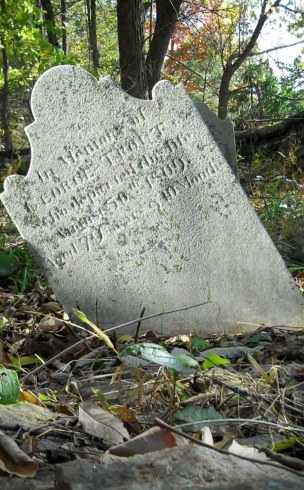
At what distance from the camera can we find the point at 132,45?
8.08 m

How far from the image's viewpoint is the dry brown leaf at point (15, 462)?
143 centimetres

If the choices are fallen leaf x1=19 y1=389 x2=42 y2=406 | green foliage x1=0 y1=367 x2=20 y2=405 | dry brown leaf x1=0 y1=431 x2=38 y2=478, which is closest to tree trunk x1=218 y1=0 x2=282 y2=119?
fallen leaf x1=19 y1=389 x2=42 y2=406

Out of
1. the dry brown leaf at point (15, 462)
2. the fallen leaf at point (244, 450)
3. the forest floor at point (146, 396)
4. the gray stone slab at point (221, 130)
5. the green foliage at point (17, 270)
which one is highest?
the gray stone slab at point (221, 130)

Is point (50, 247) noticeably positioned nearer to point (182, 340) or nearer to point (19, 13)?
point (182, 340)

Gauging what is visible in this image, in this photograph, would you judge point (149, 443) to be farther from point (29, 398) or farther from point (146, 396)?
point (29, 398)

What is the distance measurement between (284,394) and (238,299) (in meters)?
1.41

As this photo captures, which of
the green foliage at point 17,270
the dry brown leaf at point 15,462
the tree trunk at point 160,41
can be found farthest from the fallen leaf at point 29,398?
the tree trunk at point 160,41

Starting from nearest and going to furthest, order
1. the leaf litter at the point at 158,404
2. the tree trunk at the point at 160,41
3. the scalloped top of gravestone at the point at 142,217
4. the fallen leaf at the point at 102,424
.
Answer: the leaf litter at the point at 158,404 → the fallen leaf at the point at 102,424 → the scalloped top of gravestone at the point at 142,217 → the tree trunk at the point at 160,41

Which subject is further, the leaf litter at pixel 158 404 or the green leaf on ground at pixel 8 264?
the green leaf on ground at pixel 8 264

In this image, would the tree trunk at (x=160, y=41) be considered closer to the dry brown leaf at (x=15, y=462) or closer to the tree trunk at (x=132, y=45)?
the tree trunk at (x=132, y=45)

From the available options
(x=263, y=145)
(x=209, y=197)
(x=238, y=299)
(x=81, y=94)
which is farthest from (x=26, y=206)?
(x=263, y=145)

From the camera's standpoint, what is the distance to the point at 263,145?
30.3 feet

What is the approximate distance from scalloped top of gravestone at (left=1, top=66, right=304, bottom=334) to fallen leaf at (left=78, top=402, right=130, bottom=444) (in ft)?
5.35

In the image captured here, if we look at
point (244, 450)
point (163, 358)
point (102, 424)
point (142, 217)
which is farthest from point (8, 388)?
point (142, 217)
